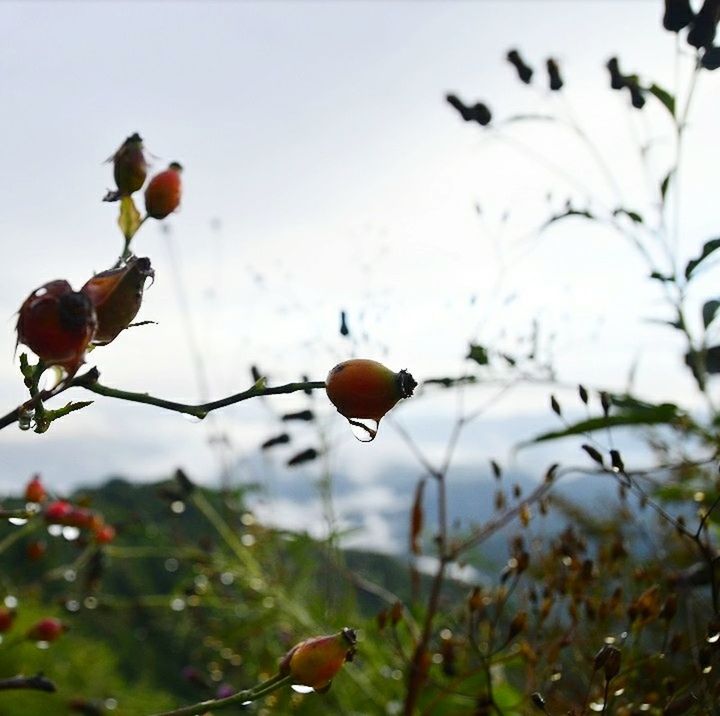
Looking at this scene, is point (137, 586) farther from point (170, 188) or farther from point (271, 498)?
point (170, 188)

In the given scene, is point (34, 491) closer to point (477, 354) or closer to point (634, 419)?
point (477, 354)

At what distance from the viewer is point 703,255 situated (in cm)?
86

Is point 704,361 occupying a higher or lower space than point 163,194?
lower

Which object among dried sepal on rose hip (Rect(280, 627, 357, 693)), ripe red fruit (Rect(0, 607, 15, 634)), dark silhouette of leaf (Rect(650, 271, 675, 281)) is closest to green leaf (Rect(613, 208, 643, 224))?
dark silhouette of leaf (Rect(650, 271, 675, 281))

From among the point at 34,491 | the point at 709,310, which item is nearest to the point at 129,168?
the point at 34,491

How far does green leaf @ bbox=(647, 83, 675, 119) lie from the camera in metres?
0.95

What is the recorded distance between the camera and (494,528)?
98 cm

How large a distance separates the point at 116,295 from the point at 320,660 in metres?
0.23

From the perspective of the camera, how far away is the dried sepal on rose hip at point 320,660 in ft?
1.46

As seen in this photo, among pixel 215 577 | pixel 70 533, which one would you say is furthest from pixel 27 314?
pixel 215 577

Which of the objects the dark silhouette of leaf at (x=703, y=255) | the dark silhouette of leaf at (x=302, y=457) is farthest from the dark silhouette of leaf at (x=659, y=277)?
the dark silhouette of leaf at (x=302, y=457)

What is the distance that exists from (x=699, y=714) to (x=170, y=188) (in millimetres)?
540

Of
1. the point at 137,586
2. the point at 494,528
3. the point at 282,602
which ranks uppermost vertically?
the point at 494,528

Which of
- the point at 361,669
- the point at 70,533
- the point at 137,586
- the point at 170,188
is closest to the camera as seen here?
the point at 170,188
